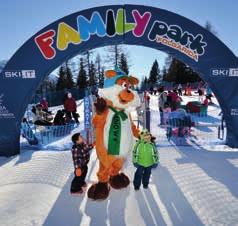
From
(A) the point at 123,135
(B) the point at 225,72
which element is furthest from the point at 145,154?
(B) the point at 225,72

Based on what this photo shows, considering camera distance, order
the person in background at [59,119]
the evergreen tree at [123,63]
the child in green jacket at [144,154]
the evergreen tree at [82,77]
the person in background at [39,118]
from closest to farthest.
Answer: the child in green jacket at [144,154] → the person in background at [39,118] → the person in background at [59,119] → the evergreen tree at [123,63] → the evergreen tree at [82,77]

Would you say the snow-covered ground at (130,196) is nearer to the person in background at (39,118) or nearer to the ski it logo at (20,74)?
the ski it logo at (20,74)

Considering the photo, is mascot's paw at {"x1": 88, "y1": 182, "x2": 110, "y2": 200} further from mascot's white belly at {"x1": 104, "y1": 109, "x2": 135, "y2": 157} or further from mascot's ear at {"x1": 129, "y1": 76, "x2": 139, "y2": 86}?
mascot's ear at {"x1": 129, "y1": 76, "x2": 139, "y2": 86}

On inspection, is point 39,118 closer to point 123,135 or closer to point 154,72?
point 123,135

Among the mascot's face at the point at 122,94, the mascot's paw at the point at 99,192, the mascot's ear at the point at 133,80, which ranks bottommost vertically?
the mascot's paw at the point at 99,192

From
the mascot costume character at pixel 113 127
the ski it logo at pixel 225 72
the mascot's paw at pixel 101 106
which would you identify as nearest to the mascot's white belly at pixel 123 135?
the mascot costume character at pixel 113 127

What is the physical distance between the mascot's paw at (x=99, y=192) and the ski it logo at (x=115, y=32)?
4.09 meters

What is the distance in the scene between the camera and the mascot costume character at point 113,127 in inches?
203

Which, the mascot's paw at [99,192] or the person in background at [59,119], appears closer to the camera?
the mascot's paw at [99,192]

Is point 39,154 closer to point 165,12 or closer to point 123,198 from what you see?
point 123,198

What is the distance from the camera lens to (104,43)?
7.98 metres

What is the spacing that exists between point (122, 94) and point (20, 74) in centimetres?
382

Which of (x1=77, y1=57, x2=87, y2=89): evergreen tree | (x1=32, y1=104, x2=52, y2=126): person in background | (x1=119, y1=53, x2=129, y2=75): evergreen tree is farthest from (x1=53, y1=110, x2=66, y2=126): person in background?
(x1=77, y1=57, x2=87, y2=89): evergreen tree

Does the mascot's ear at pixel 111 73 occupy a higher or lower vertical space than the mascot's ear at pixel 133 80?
higher
